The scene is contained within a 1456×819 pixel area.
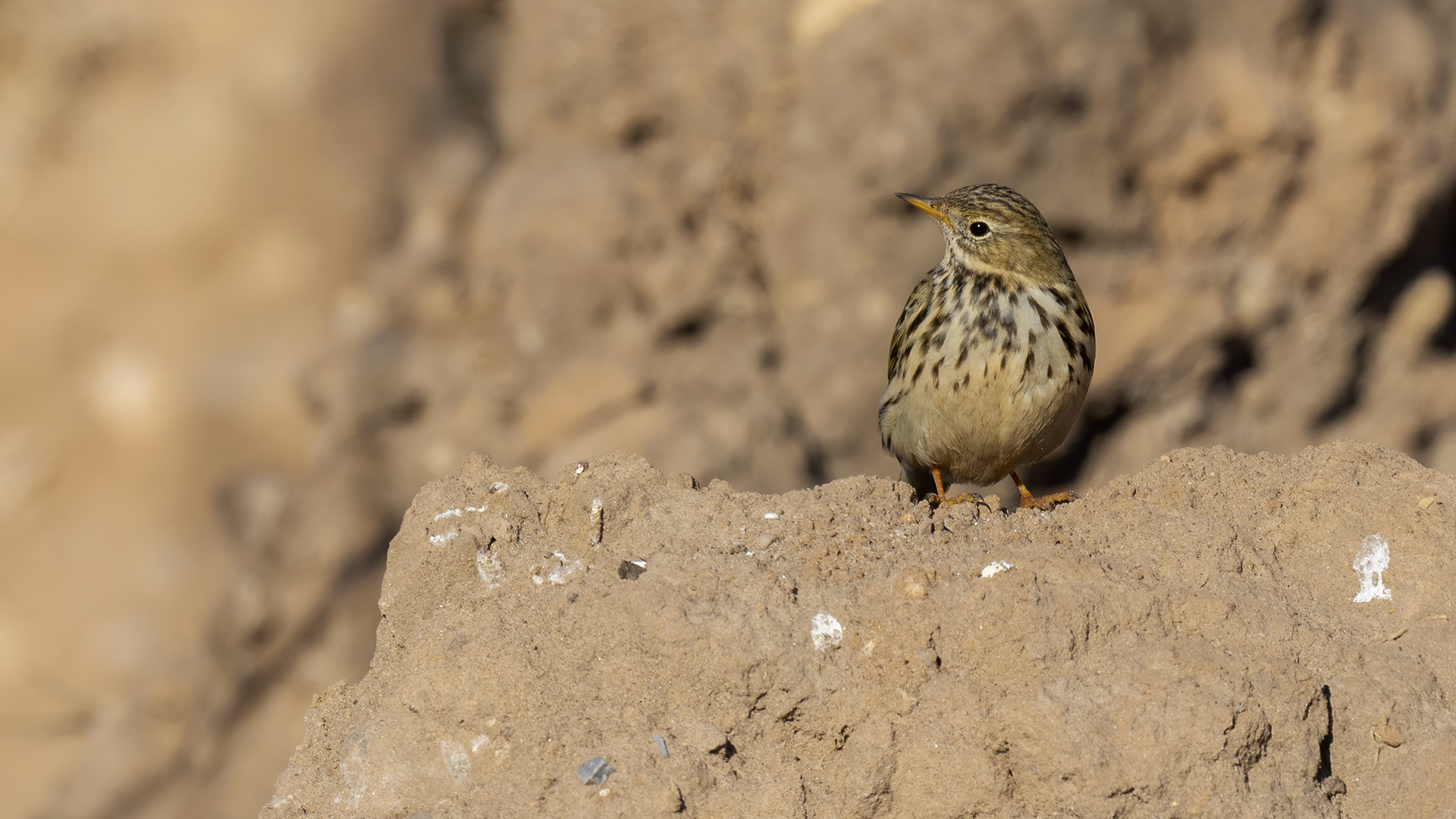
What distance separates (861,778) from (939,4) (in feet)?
22.2

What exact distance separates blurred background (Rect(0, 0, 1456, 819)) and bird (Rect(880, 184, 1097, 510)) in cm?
324

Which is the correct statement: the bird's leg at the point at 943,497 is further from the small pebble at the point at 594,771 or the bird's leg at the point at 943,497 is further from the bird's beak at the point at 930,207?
the small pebble at the point at 594,771

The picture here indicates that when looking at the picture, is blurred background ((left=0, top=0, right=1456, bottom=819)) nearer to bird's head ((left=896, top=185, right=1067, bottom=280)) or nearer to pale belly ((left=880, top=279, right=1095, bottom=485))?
pale belly ((left=880, top=279, right=1095, bottom=485))

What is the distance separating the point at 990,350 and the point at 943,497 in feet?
2.14

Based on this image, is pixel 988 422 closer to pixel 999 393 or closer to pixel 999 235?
pixel 999 393

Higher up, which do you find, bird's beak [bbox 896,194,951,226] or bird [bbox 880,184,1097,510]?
bird's beak [bbox 896,194,951,226]

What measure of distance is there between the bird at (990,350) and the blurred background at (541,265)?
324cm

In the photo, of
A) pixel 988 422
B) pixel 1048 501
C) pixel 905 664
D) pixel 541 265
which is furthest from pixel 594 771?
pixel 541 265

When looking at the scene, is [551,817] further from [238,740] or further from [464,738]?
[238,740]

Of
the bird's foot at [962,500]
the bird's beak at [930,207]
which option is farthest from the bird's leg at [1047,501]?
the bird's beak at [930,207]

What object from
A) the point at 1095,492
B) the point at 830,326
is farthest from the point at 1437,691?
the point at 830,326

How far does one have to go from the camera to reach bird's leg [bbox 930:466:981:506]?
4301mm

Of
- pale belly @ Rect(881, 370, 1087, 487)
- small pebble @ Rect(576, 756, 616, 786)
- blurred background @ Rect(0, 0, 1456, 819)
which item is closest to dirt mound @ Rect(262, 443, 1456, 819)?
small pebble @ Rect(576, 756, 616, 786)

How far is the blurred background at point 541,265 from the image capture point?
8.88 metres
